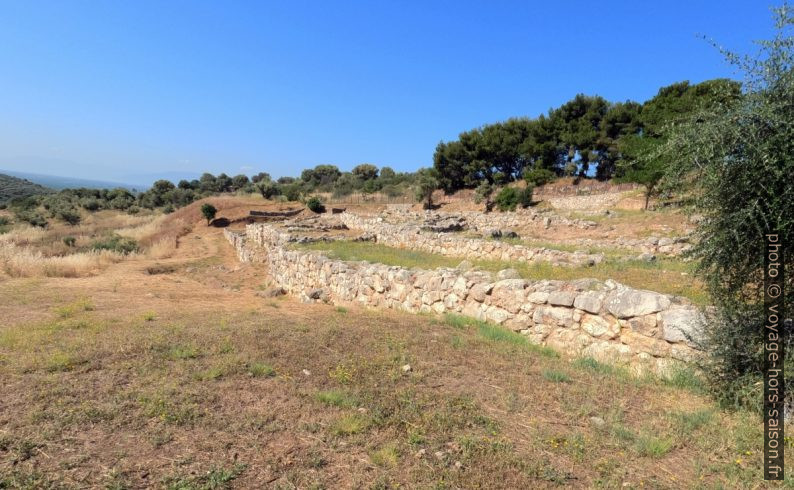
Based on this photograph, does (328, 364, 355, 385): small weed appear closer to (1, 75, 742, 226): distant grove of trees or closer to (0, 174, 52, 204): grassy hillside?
(1, 75, 742, 226): distant grove of trees

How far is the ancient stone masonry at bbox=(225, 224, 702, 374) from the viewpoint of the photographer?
542cm

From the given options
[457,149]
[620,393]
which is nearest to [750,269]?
[620,393]

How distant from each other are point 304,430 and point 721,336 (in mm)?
4530

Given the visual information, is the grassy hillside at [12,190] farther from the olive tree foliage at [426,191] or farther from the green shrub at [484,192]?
the green shrub at [484,192]

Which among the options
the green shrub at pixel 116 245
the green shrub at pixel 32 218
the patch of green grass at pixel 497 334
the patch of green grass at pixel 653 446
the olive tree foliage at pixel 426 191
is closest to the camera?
the patch of green grass at pixel 653 446

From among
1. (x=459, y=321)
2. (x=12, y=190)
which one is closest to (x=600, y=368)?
(x=459, y=321)

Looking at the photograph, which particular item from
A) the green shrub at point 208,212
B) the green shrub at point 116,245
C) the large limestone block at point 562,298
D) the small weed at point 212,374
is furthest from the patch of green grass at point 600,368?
the green shrub at point 208,212

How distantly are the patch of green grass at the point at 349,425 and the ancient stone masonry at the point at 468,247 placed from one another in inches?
382

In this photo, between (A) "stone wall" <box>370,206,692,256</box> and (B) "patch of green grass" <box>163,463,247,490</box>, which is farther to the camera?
(A) "stone wall" <box>370,206,692,256</box>

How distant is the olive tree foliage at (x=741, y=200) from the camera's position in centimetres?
386

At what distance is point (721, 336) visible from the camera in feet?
14.7

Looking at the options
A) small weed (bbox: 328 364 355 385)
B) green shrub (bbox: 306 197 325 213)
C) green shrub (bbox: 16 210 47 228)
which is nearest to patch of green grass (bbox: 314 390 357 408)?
small weed (bbox: 328 364 355 385)

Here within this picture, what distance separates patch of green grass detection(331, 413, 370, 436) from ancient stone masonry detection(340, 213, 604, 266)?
31.9 feet

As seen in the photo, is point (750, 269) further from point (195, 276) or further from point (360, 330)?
point (195, 276)
